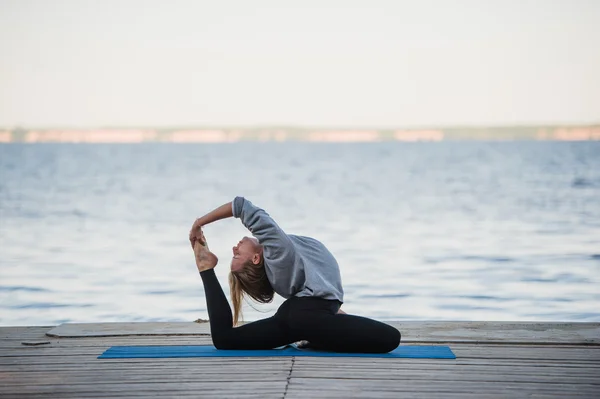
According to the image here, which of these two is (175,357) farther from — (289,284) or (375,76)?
(375,76)

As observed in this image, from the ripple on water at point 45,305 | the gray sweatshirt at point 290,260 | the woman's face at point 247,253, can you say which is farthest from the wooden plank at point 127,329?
the ripple on water at point 45,305

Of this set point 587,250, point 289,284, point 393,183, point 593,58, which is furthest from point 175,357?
point 593,58

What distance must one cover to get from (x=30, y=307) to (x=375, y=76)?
2340 inches

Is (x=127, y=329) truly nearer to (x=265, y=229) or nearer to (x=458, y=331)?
(x=265, y=229)

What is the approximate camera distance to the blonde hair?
16.1 feet

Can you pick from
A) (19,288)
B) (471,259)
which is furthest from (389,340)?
(471,259)

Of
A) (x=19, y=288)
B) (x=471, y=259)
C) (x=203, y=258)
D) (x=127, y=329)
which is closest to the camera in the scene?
(x=203, y=258)

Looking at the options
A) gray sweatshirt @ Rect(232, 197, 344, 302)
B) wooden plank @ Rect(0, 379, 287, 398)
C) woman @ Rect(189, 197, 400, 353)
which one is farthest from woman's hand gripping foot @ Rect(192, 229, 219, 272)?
wooden plank @ Rect(0, 379, 287, 398)

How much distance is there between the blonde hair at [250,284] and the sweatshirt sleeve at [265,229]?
0.68 feet

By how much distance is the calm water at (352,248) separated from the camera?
32.0 ft

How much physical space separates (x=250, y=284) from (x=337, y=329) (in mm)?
553

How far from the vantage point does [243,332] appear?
489 cm

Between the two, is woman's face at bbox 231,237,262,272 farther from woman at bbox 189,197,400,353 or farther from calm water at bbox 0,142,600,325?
calm water at bbox 0,142,600,325

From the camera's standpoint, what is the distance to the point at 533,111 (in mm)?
66938
